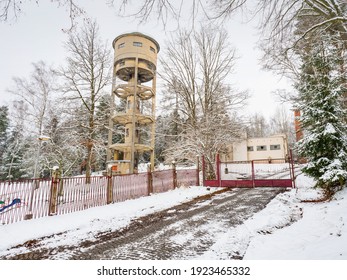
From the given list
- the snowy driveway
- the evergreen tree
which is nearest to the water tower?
the snowy driveway

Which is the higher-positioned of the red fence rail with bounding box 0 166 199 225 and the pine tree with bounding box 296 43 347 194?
the pine tree with bounding box 296 43 347 194

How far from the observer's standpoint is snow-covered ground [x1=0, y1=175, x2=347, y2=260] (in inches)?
127

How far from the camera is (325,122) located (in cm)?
752

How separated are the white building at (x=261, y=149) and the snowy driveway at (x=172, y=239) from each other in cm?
3011

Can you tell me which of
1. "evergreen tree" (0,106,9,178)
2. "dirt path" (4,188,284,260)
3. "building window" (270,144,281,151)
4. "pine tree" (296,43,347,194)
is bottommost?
"dirt path" (4,188,284,260)

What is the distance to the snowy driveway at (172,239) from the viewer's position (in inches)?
137

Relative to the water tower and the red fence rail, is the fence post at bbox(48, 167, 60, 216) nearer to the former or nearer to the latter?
the red fence rail

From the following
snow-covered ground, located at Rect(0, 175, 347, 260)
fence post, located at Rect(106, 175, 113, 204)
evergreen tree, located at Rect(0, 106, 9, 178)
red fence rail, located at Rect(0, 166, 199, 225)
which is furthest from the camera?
evergreen tree, located at Rect(0, 106, 9, 178)

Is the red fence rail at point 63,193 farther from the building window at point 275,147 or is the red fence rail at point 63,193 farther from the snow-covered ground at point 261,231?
the building window at point 275,147

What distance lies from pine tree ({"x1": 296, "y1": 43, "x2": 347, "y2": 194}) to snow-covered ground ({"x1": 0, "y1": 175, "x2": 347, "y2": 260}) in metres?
0.91

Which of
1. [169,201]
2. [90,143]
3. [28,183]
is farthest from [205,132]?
[28,183]

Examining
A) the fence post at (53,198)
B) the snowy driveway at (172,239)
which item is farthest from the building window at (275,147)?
the fence post at (53,198)

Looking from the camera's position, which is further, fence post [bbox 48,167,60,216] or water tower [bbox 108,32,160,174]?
water tower [bbox 108,32,160,174]

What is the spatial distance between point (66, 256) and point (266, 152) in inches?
1461
